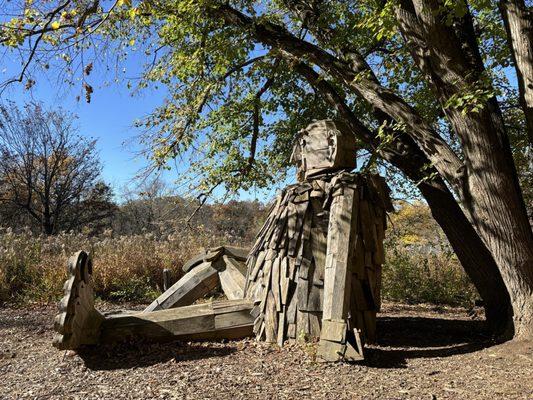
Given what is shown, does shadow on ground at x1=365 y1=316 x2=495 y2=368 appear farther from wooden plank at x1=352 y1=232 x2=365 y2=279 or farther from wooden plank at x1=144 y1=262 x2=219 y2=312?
wooden plank at x1=144 y1=262 x2=219 y2=312

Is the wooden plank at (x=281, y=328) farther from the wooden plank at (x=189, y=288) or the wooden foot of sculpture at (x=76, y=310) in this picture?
the wooden foot of sculpture at (x=76, y=310)

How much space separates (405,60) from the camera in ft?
21.4

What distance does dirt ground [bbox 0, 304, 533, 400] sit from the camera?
3.10m

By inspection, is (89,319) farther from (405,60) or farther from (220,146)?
(405,60)

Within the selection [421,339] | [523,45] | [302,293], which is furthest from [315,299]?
[523,45]

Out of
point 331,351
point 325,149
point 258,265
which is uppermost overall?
point 325,149

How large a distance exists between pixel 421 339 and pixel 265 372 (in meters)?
2.07

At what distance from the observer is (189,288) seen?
525 centimetres

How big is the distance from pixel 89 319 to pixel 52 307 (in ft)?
12.5

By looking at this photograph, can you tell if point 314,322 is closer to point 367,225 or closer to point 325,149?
point 367,225

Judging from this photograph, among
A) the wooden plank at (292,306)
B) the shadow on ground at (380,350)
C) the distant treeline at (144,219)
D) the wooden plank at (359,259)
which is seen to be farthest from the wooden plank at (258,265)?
the distant treeline at (144,219)

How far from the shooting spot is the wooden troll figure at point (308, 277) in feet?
12.3

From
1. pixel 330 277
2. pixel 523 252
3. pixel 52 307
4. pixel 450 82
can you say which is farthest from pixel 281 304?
pixel 52 307

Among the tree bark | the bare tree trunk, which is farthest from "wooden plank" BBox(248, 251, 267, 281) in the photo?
the bare tree trunk
